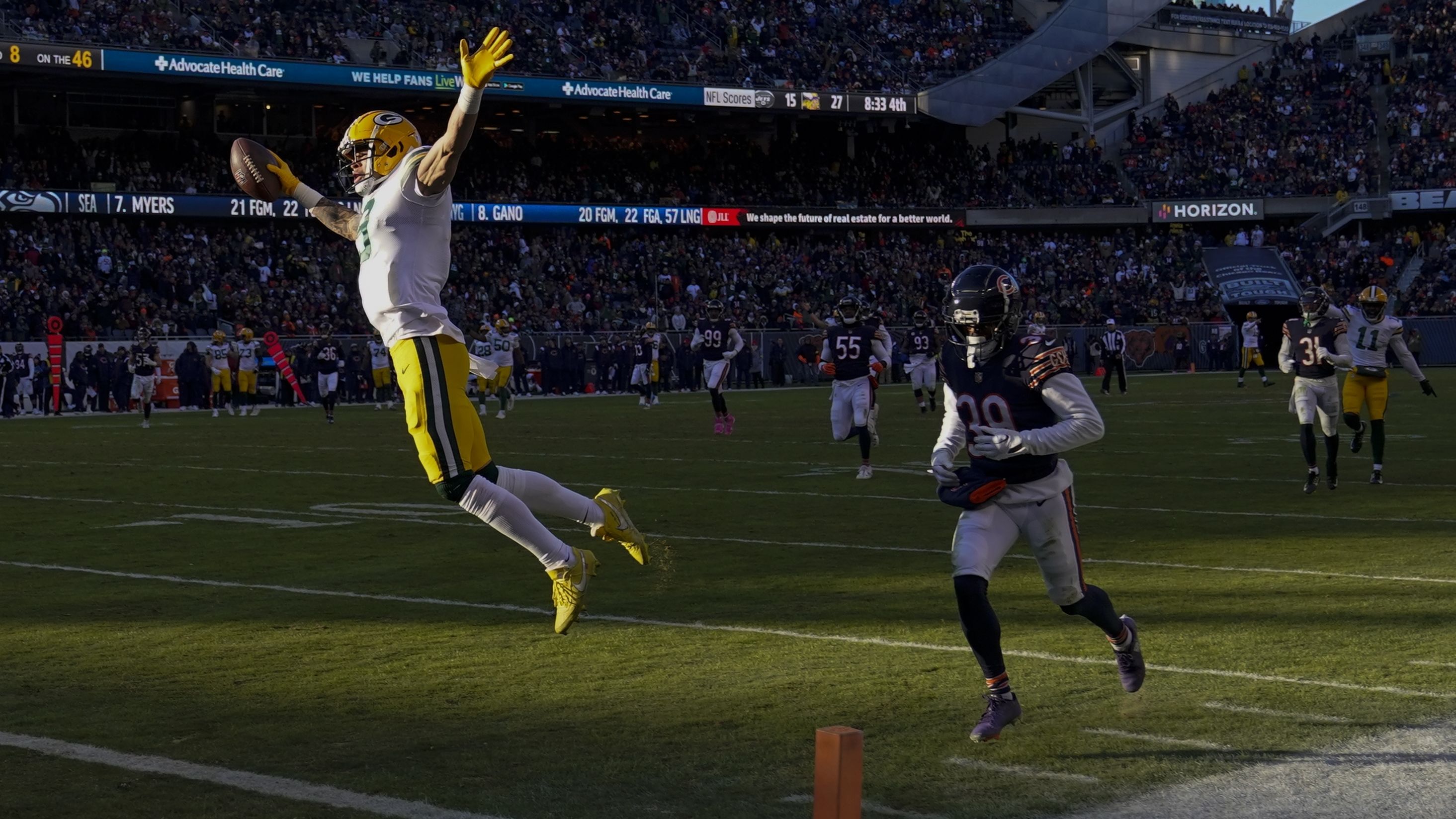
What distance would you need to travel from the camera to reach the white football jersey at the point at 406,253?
22.4 ft

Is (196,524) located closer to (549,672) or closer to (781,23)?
(549,672)

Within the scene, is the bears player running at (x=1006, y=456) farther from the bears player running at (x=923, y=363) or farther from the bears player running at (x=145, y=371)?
the bears player running at (x=145, y=371)

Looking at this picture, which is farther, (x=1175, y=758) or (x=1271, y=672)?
(x=1271, y=672)

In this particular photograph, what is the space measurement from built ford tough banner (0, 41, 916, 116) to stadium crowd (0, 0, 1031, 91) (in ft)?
1.85

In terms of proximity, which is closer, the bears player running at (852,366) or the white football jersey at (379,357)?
the bears player running at (852,366)

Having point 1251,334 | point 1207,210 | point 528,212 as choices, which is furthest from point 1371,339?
point 1207,210

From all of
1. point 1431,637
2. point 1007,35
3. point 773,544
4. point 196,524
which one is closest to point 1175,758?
point 1431,637

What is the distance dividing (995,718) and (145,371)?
25.1 m

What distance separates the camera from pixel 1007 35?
2302 inches

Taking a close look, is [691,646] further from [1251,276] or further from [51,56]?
[1251,276]

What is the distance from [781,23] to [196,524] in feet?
144

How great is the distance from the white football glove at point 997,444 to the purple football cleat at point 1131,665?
906mm

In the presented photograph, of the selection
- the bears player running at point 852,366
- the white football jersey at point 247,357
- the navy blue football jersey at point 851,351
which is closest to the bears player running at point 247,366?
the white football jersey at point 247,357

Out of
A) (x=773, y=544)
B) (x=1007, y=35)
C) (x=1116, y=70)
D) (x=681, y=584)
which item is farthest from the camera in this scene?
(x=1116, y=70)
